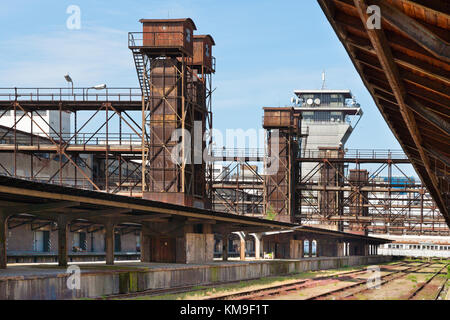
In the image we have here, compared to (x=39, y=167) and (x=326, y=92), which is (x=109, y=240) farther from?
(x=326, y=92)

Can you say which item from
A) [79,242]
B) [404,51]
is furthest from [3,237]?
[79,242]

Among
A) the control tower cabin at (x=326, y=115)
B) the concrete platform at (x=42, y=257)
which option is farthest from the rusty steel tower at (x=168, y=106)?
the control tower cabin at (x=326, y=115)

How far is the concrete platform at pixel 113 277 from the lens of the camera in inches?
744

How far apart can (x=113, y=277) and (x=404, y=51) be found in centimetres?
1561

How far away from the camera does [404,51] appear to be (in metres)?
11.3

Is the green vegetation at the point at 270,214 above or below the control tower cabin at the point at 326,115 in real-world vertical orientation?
below

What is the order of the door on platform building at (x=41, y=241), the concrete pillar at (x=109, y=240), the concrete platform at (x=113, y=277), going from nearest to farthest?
the concrete platform at (x=113, y=277) < the concrete pillar at (x=109, y=240) < the door on platform building at (x=41, y=241)

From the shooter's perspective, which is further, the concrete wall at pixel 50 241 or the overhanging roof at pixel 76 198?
the concrete wall at pixel 50 241

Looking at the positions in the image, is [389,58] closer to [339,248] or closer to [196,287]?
[196,287]

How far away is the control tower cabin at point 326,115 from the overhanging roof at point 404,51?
441 ft

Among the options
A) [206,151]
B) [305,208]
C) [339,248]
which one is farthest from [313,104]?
[206,151]

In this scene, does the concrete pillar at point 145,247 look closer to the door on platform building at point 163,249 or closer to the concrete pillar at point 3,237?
the door on platform building at point 163,249

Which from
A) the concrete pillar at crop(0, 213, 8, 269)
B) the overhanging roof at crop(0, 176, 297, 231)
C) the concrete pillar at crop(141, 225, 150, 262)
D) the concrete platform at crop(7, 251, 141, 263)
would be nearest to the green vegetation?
the concrete platform at crop(7, 251, 141, 263)

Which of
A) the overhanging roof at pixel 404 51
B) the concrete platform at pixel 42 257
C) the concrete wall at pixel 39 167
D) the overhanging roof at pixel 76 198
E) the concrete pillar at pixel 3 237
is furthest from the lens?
the concrete wall at pixel 39 167
